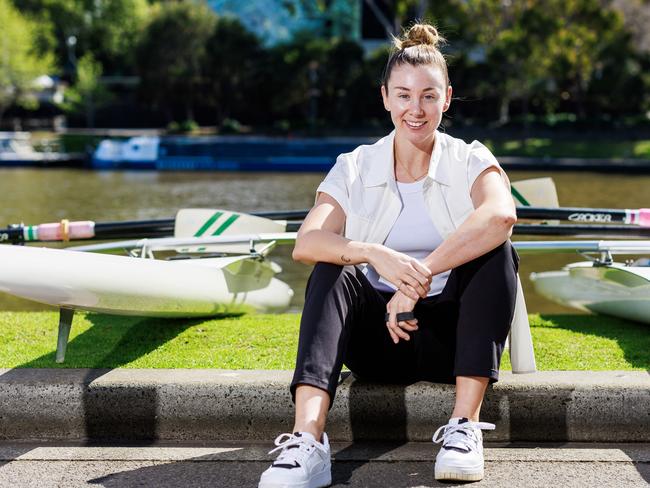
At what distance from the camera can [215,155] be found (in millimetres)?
38750

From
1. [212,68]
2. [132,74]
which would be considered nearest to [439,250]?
[212,68]

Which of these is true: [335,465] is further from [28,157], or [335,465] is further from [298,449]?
[28,157]

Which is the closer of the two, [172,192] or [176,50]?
[172,192]

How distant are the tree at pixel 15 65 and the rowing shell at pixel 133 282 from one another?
49257 mm

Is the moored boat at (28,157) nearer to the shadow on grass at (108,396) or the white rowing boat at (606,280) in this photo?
the white rowing boat at (606,280)

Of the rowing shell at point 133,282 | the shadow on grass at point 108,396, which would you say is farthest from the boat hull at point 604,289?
the shadow on grass at point 108,396

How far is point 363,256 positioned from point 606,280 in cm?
288

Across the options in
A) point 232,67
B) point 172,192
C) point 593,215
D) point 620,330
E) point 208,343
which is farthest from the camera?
point 232,67

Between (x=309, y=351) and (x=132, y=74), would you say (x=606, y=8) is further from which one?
(x=309, y=351)

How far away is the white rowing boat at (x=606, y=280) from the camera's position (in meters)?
4.93

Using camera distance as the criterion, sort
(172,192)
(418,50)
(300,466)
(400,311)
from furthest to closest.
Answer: (172,192) → (418,50) → (400,311) → (300,466)

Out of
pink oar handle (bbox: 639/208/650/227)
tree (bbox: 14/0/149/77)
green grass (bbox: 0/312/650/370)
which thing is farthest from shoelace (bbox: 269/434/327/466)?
tree (bbox: 14/0/149/77)

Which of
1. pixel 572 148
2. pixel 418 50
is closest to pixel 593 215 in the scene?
pixel 418 50

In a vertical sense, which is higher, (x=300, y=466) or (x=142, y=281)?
(x=142, y=281)
